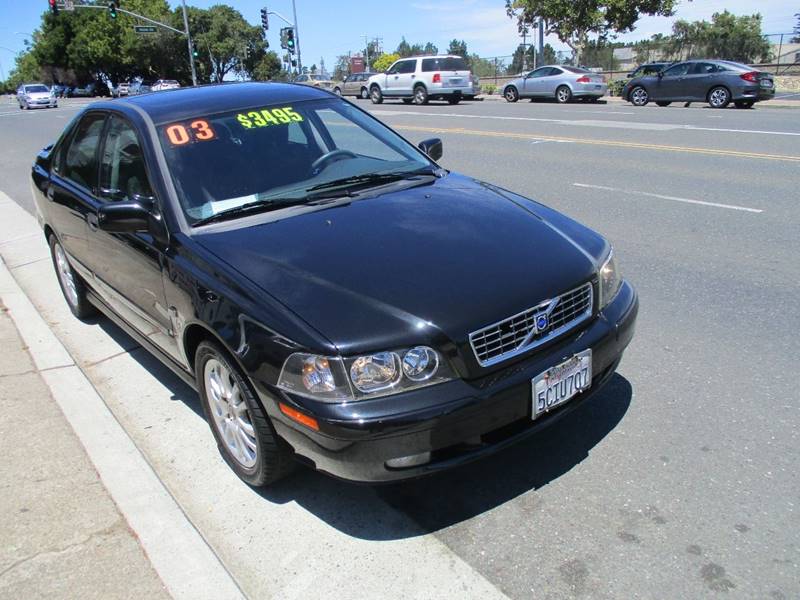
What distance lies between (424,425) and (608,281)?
1307 millimetres

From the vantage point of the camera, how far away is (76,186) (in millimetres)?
4535

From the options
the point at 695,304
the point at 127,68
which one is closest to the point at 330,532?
the point at 695,304

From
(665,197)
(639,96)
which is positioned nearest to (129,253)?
(665,197)

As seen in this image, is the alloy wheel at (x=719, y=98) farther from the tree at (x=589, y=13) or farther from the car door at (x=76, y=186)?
the car door at (x=76, y=186)

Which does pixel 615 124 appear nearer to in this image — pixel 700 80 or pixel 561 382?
pixel 700 80

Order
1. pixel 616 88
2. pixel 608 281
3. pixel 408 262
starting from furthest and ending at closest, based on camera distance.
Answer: pixel 616 88
pixel 608 281
pixel 408 262

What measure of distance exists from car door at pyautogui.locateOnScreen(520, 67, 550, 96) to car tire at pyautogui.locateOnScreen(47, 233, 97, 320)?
24583 mm

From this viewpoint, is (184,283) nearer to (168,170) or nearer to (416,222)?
(168,170)

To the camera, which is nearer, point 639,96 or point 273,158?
point 273,158

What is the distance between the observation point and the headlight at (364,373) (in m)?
2.45

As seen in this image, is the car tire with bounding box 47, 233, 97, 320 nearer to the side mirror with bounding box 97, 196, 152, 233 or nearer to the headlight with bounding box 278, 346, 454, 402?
the side mirror with bounding box 97, 196, 152, 233

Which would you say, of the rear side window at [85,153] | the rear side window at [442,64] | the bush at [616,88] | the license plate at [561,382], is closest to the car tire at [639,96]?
the bush at [616,88]

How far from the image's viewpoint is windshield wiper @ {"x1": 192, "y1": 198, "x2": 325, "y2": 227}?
3264mm

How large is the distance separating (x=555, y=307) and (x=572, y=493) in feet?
2.63
